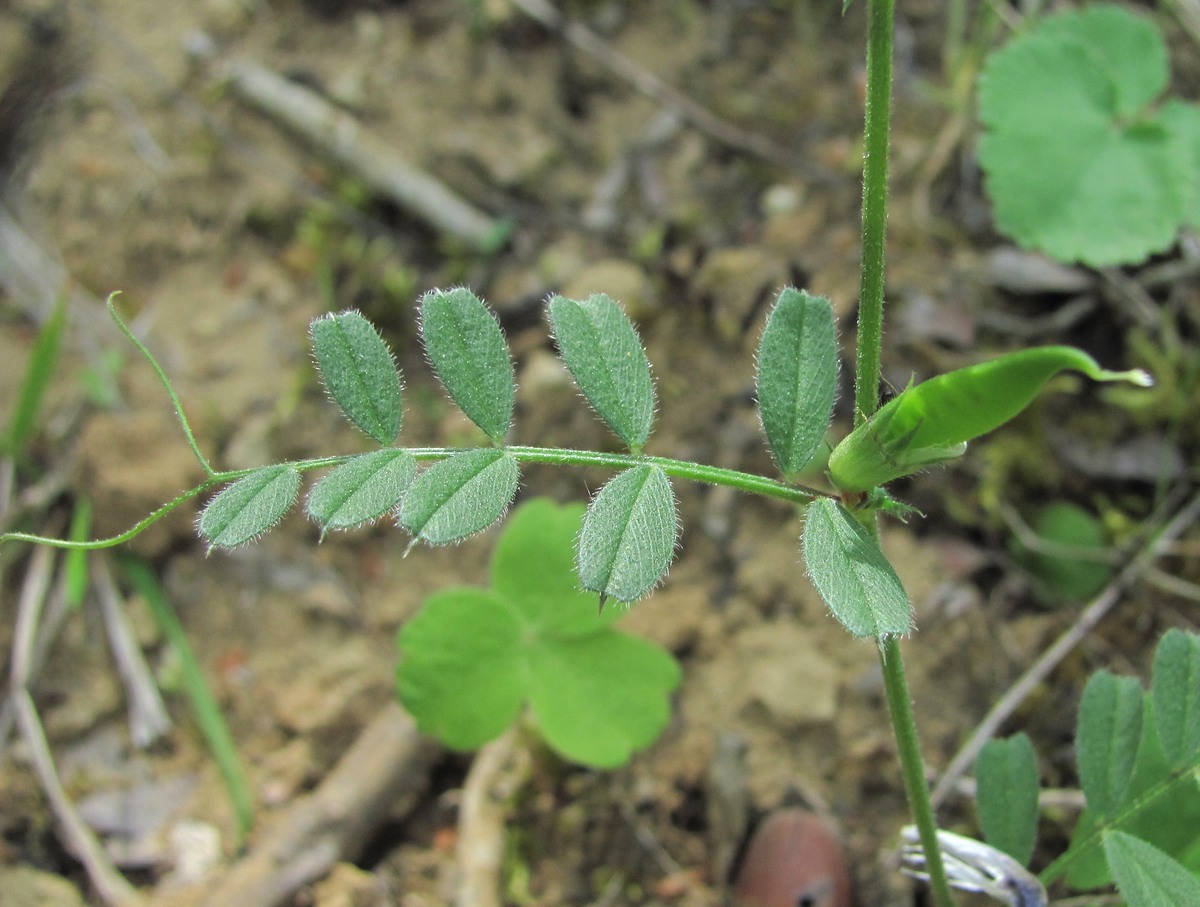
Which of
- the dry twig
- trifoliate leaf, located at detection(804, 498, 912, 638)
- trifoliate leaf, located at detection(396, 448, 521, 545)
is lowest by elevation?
the dry twig

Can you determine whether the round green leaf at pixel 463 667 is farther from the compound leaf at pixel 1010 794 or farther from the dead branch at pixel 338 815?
the compound leaf at pixel 1010 794

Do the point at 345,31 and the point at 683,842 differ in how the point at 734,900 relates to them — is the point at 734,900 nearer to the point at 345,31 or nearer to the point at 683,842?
the point at 683,842

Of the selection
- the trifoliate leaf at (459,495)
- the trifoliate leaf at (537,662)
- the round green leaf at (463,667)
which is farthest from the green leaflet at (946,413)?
the round green leaf at (463,667)

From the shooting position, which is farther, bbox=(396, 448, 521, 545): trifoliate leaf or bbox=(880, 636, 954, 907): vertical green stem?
bbox=(880, 636, 954, 907): vertical green stem

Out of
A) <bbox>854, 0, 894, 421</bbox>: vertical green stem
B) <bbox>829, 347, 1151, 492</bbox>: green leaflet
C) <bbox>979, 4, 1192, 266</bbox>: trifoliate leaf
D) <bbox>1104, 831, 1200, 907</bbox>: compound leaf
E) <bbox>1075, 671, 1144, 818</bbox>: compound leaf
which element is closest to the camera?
<bbox>829, 347, 1151, 492</bbox>: green leaflet

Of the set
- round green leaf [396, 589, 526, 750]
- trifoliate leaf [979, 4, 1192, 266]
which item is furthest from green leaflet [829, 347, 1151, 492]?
trifoliate leaf [979, 4, 1192, 266]

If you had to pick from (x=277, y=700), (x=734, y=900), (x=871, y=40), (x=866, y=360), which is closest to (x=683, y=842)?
(x=734, y=900)

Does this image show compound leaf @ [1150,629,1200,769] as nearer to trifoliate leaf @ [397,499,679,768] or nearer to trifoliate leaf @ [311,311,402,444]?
trifoliate leaf @ [397,499,679,768]
